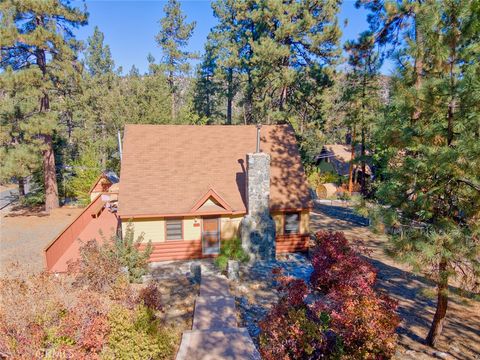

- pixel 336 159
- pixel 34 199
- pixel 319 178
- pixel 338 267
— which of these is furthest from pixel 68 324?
pixel 336 159

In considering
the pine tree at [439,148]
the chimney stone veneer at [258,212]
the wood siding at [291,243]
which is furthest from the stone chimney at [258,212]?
the pine tree at [439,148]

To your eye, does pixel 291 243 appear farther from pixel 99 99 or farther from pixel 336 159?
pixel 99 99

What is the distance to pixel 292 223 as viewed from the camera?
15.6 m

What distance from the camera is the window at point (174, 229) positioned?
47.3ft

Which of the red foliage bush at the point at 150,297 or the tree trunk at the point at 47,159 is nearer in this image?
the red foliage bush at the point at 150,297

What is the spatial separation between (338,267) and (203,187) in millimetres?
7585

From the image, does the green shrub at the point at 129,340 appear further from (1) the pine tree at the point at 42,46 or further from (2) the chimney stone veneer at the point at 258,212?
(1) the pine tree at the point at 42,46

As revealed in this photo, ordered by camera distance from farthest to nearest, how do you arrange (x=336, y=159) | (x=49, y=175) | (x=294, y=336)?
(x=336, y=159) < (x=49, y=175) < (x=294, y=336)

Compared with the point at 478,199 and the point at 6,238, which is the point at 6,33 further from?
the point at 478,199

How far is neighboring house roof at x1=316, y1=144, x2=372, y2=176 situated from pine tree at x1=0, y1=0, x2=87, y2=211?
29.1m

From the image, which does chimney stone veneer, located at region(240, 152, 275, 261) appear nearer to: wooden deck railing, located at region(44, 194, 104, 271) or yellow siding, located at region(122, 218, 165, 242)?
yellow siding, located at region(122, 218, 165, 242)

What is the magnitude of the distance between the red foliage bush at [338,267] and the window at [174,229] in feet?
20.5

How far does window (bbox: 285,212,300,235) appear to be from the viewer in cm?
1552

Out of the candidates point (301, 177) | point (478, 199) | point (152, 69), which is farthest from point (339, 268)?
point (152, 69)
